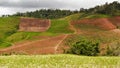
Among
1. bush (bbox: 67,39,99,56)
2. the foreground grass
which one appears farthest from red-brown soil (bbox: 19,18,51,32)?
the foreground grass

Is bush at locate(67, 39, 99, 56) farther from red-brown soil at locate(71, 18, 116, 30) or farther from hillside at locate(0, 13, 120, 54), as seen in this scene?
red-brown soil at locate(71, 18, 116, 30)

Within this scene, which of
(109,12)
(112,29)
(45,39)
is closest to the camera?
(45,39)

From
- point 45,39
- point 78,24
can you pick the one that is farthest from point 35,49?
point 78,24

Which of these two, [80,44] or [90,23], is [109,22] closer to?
[90,23]

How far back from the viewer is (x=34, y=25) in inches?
6535

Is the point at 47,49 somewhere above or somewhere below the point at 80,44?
below

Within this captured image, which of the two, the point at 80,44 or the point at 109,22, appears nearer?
the point at 80,44

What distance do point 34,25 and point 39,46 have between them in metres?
44.5

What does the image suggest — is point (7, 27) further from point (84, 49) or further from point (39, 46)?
point (84, 49)

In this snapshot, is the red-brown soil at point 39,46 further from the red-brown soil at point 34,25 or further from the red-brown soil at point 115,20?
the red-brown soil at point 115,20

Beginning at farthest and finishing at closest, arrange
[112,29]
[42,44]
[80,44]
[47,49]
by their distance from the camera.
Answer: [112,29], [42,44], [47,49], [80,44]

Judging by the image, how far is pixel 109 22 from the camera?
163375 millimetres

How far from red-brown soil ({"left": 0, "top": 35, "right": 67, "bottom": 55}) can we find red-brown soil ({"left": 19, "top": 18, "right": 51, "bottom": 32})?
91.8 ft

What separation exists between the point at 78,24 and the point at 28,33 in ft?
77.6
